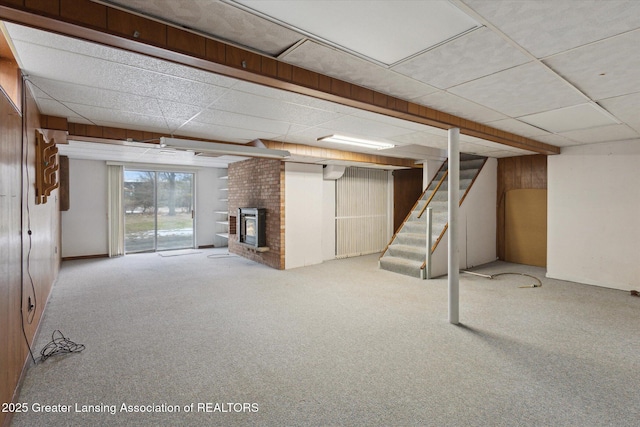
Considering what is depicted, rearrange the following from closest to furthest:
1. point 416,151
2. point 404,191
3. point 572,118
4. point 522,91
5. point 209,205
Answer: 1. point 522,91
2. point 572,118
3. point 416,151
4. point 404,191
5. point 209,205

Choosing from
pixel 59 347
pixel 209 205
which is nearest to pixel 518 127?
pixel 59 347

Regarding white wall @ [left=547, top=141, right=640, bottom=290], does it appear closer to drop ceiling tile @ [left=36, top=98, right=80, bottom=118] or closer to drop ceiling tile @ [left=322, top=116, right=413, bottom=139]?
drop ceiling tile @ [left=322, top=116, right=413, bottom=139]

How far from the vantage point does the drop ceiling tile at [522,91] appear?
238 centimetres

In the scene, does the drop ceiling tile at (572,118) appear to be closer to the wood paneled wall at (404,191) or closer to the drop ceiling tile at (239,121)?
the drop ceiling tile at (239,121)

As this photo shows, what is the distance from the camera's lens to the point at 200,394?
2248 millimetres

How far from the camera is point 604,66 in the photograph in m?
2.21

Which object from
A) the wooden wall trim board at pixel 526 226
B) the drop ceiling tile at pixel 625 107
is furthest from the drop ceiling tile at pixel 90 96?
the wooden wall trim board at pixel 526 226

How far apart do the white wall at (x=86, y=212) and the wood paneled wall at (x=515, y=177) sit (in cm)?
884

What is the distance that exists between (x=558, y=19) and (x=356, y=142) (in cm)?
351

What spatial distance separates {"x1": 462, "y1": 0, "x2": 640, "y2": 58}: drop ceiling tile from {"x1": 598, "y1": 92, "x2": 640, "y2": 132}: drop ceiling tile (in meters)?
1.56

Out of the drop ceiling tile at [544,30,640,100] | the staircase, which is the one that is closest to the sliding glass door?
the staircase

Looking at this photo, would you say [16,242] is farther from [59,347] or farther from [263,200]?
[263,200]

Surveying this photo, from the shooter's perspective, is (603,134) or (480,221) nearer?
(603,134)

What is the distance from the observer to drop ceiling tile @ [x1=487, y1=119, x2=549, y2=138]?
3.79 m
